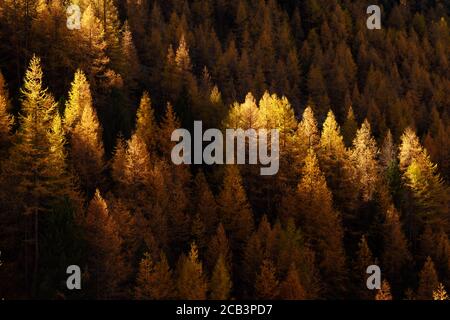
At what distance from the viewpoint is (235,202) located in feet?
144

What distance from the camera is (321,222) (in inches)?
1805

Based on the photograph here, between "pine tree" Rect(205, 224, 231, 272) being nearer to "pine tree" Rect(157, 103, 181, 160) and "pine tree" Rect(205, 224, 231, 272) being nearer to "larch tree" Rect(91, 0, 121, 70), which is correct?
"pine tree" Rect(157, 103, 181, 160)

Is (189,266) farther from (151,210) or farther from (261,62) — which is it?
(261,62)

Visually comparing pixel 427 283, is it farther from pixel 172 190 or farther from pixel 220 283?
Answer: pixel 172 190

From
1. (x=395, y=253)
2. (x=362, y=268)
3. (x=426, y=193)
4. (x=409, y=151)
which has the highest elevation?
(x=409, y=151)

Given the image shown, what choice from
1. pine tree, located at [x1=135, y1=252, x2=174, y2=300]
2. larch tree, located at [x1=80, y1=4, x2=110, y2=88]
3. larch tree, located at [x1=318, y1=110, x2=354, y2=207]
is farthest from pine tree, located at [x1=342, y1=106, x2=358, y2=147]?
pine tree, located at [x1=135, y1=252, x2=174, y2=300]

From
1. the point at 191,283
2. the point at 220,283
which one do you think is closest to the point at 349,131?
the point at 220,283

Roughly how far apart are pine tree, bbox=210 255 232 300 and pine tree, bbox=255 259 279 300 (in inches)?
118

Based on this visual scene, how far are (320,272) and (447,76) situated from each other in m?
75.8

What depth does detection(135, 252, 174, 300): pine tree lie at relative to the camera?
114ft

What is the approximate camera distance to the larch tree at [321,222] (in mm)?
44219

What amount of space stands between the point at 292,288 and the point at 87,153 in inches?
735

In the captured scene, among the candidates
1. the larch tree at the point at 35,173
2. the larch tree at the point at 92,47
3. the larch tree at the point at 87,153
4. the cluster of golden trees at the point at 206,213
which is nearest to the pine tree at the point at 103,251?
the cluster of golden trees at the point at 206,213

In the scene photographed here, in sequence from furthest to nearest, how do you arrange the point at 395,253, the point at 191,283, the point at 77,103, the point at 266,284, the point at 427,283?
the point at 395,253 → the point at 77,103 → the point at 427,283 → the point at 266,284 → the point at 191,283
